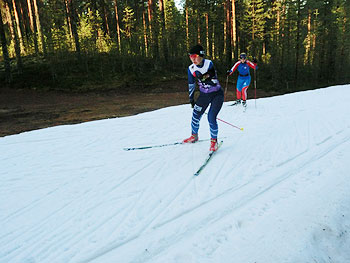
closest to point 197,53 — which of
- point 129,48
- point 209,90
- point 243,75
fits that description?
point 209,90

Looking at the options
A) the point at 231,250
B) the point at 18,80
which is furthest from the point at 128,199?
the point at 18,80

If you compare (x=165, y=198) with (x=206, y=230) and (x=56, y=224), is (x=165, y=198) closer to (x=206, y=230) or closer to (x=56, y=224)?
(x=206, y=230)

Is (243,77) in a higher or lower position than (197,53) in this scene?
lower

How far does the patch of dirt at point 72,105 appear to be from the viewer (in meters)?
10.4

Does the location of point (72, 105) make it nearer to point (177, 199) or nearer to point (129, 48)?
point (129, 48)

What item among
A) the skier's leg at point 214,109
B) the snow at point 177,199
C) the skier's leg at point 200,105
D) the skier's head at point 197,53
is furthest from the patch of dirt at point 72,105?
the skier's head at point 197,53

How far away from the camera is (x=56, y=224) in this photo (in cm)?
300

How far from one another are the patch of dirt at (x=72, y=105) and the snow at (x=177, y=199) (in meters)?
4.22

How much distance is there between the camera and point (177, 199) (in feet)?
11.3

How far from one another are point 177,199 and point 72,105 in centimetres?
1322

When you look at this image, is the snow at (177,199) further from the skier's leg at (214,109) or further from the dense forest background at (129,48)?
the dense forest background at (129,48)

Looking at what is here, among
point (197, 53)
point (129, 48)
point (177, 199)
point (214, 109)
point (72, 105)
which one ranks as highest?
point (129, 48)

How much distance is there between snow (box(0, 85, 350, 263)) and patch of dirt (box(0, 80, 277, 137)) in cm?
422

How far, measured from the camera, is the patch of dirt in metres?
10.4
